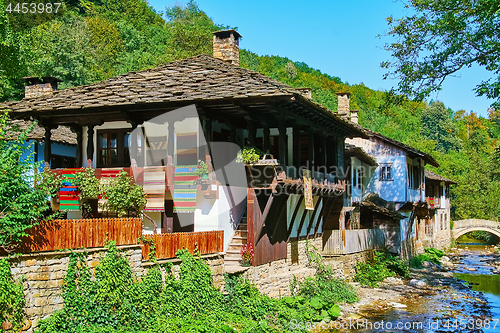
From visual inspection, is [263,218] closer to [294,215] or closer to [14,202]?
[294,215]

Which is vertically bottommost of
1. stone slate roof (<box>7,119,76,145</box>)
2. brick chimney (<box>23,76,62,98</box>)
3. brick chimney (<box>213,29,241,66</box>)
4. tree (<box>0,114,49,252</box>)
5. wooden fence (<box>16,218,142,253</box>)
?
wooden fence (<box>16,218,142,253</box>)

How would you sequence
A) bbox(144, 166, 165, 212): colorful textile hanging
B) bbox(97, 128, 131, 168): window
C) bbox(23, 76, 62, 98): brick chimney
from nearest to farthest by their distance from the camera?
bbox(144, 166, 165, 212): colorful textile hanging
bbox(97, 128, 131, 168): window
bbox(23, 76, 62, 98): brick chimney

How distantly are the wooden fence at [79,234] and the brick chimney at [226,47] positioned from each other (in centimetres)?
955

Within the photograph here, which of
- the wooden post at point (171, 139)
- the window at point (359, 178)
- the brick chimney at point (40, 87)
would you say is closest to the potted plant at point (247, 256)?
the wooden post at point (171, 139)

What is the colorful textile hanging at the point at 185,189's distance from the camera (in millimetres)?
13703

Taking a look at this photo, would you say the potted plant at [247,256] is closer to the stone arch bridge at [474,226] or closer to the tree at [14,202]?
the tree at [14,202]

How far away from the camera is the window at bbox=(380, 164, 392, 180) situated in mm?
29328

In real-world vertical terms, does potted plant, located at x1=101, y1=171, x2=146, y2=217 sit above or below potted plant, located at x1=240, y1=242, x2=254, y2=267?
above

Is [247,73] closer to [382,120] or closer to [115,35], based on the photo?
[115,35]

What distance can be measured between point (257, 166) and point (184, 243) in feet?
10.8

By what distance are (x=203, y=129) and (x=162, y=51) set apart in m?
31.1

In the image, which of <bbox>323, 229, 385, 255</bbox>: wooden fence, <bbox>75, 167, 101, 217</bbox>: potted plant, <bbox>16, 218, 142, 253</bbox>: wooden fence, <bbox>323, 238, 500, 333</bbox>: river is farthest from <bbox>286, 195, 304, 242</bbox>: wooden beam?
<bbox>16, 218, 142, 253</bbox>: wooden fence

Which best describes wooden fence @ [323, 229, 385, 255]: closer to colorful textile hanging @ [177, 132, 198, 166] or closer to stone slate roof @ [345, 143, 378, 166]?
stone slate roof @ [345, 143, 378, 166]

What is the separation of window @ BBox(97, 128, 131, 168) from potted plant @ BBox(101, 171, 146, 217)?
2184mm
